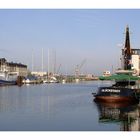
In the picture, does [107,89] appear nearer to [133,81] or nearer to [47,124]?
[133,81]

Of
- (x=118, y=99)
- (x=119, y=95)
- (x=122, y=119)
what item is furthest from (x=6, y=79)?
(x=122, y=119)

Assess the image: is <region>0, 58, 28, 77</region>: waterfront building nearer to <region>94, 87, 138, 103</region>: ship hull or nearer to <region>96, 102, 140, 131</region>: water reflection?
<region>94, 87, 138, 103</region>: ship hull

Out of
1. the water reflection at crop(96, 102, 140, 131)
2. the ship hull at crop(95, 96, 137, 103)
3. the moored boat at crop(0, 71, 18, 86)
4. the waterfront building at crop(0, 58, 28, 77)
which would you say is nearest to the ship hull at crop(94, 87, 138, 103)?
the ship hull at crop(95, 96, 137, 103)

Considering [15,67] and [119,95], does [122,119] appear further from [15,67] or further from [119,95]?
[15,67]

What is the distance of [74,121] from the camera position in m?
17.3

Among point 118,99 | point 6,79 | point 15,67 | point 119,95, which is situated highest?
point 15,67

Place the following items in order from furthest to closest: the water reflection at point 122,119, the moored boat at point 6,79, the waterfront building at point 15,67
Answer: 1. the waterfront building at point 15,67
2. the moored boat at point 6,79
3. the water reflection at point 122,119

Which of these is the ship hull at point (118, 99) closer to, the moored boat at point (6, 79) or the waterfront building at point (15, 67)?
the moored boat at point (6, 79)

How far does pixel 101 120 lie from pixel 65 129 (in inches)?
137

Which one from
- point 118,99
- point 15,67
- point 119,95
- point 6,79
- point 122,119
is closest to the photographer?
point 122,119

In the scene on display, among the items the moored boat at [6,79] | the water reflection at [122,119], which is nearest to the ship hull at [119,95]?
the water reflection at [122,119]

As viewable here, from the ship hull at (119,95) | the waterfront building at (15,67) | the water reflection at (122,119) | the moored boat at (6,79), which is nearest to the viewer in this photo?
the water reflection at (122,119)

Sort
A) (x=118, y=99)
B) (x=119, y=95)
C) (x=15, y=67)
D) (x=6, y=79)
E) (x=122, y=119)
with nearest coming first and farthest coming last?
1. (x=122, y=119)
2. (x=118, y=99)
3. (x=119, y=95)
4. (x=6, y=79)
5. (x=15, y=67)

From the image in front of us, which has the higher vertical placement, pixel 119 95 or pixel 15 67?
pixel 15 67
